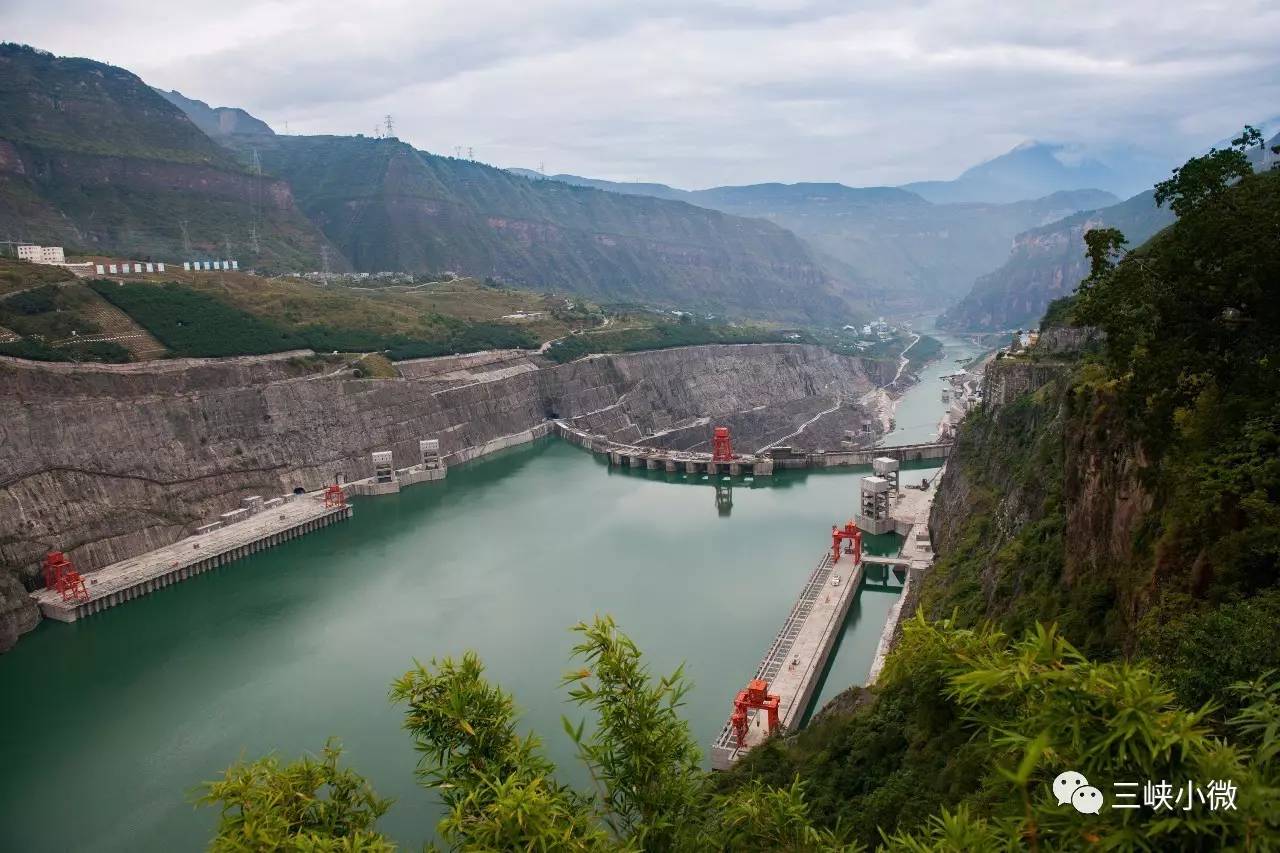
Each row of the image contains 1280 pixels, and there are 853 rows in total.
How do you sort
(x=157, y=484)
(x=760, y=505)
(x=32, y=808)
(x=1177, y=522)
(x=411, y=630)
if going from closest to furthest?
(x=1177, y=522) < (x=32, y=808) < (x=411, y=630) < (x=157, y=484) < (x=760, y=505)

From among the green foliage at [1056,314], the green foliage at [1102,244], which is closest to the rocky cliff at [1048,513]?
the green foliage at [1056,314]

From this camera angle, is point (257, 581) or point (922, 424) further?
point (922, 424)

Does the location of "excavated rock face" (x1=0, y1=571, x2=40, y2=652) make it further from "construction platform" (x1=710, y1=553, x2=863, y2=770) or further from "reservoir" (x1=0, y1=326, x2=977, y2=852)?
"construction platform" (x1=710, y1=553, x2=863, y2=770)

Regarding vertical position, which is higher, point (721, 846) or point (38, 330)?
point (38, 330)

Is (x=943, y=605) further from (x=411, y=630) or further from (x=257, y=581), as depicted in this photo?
(x=257, y=581)

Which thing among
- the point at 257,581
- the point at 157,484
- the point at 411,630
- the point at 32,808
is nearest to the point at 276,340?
the point at 157,484

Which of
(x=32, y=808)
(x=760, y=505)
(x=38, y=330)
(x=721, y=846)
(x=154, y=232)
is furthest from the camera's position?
(x=154, y=232)

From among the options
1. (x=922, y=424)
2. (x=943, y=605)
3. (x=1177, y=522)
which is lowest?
(x=922, y=424)
